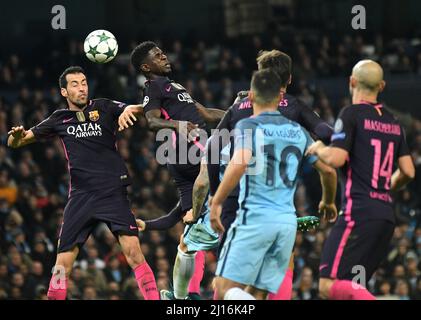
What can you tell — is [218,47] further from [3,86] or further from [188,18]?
[3,86]

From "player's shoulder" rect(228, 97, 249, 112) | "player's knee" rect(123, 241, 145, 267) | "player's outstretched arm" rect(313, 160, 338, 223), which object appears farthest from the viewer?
"player's knee" rect(123, 241, 145, 267)

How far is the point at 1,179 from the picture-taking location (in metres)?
19.5

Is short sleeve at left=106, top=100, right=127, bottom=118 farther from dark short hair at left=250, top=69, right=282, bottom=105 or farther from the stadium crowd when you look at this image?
the stadium crowd

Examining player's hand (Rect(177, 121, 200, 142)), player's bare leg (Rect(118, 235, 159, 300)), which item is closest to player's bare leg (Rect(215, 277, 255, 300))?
player's bare leg (Rect(118, 235, 159, 300))

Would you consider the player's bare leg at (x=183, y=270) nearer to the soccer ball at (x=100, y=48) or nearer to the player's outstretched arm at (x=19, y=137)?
the player's outstretched arm at (x=19, y=137)

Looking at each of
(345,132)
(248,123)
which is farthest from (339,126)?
(248,123)

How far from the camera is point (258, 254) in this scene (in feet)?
29.5

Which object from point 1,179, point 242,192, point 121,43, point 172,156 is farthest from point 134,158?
point 242,192

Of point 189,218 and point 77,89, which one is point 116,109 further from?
point 189,218

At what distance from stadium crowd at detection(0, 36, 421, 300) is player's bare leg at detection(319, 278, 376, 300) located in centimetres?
795

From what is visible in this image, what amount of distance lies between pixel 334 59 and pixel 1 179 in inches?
371

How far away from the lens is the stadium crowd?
17.8m

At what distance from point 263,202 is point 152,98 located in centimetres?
273

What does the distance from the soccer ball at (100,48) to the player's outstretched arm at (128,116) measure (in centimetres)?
104
